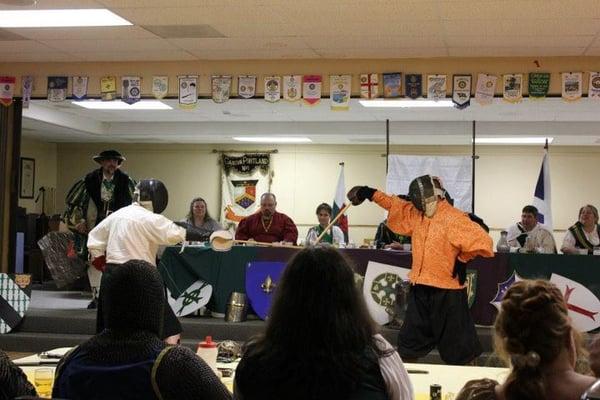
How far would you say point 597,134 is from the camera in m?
13.1

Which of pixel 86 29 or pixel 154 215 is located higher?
pixel 86 29

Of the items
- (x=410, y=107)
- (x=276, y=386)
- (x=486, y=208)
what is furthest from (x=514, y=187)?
(x=276, y=386)

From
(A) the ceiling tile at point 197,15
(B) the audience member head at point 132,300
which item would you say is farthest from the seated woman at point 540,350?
(A) the ceiling tile at point 197,15

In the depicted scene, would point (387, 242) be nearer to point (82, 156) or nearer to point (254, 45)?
point (254, 45)

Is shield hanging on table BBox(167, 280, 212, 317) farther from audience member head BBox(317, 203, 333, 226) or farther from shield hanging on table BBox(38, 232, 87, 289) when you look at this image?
shield hanging on table BBox(38, 232, 87, 289)

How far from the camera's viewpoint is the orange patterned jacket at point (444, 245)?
546 cm

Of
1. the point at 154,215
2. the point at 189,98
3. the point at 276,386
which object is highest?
the point at 189,98

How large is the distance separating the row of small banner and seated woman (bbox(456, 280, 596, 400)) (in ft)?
17.8

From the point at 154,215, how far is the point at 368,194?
1.49m

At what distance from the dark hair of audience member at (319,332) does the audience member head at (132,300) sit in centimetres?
36

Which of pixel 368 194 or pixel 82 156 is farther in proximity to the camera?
pixel 82 156

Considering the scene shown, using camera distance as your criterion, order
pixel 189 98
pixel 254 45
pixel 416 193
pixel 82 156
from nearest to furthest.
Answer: pixel 416 193
pixel 254 45
pixel 189 98
pixel 82 156

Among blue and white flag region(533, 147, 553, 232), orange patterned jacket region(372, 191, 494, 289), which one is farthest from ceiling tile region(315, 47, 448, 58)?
blue and white flag region(533, 147, 553, 232)

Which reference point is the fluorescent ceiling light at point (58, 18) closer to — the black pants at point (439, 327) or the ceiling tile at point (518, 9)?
the ceiling tile at point (518, 9)
